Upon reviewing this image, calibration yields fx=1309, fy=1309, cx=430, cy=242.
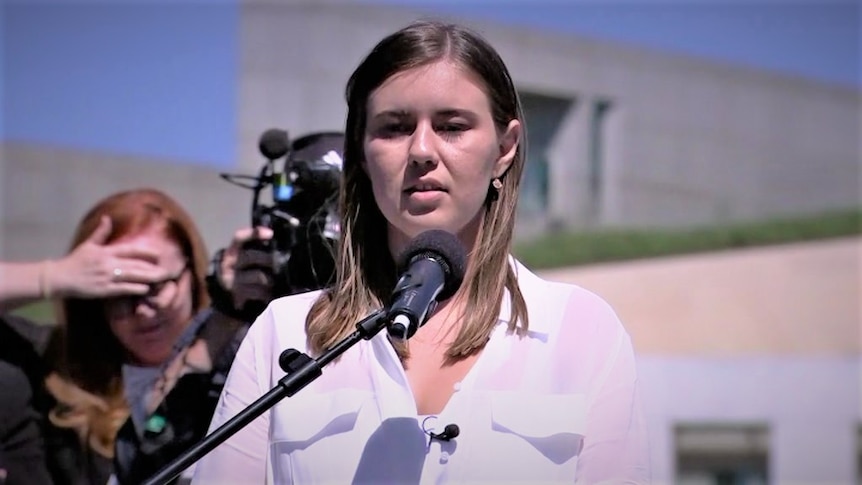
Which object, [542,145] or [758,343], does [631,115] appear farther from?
[758,343]

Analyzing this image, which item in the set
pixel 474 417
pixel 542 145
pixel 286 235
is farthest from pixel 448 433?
pixel 542 145

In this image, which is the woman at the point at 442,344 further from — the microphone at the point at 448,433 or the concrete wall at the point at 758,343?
the concrete wall at the point at 758,343

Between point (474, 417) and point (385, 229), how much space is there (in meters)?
0.41

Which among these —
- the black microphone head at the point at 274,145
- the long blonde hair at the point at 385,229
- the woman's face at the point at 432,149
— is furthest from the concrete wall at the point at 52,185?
the woman's face at the point at 432,149

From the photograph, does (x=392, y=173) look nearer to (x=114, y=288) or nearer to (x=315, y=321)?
(x=315, y=321)

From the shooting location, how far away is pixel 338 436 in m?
2.14

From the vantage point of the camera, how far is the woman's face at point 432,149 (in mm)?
2193

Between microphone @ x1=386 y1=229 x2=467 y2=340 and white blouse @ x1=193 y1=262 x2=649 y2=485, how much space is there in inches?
7.1

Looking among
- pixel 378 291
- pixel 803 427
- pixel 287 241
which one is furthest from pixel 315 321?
pixel 803 427

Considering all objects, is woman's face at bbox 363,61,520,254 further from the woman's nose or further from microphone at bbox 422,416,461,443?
microphone at bbox 422,416,461,443

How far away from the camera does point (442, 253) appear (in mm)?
2025

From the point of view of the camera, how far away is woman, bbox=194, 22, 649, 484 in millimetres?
2107

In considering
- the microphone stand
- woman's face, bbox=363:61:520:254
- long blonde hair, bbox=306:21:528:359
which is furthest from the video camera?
the microphone stand

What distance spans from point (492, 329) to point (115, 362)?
1273 mm
